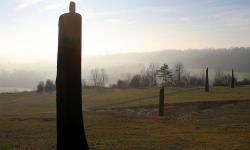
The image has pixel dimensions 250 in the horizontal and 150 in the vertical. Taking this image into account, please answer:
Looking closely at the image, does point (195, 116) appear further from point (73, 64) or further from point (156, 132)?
point (73, 64)

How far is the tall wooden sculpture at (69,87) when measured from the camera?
1389 cm

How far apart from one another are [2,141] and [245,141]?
40.7 feet

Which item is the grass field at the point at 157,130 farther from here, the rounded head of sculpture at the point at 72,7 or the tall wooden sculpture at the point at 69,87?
the rounded head of sculpture at the point at 72,7

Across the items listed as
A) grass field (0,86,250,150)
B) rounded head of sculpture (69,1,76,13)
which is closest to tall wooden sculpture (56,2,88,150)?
rounded head of sculpture (69,1,76,13)

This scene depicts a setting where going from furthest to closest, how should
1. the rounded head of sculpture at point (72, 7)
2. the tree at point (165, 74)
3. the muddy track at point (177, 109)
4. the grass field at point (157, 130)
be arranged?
the tree at point (165, 74) < the muddy track at point (177, 109) < the grass field at point (157, 130) < the rounded head of sculpture at point (72, 7)

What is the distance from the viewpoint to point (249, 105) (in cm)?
3881

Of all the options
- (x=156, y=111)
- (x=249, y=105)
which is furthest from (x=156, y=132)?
(x=249, y=105)

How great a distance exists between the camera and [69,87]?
13867 mm

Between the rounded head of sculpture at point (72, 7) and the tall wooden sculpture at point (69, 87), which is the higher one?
the rounded head of sculpture at point (72, 7)

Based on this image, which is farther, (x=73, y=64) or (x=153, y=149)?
(x=153, y=149)

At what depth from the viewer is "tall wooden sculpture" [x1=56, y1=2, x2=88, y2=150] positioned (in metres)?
13.9

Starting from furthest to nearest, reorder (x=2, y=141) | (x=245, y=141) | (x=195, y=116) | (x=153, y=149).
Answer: (x=195, y=116), (x=2, y=141), (x=245, y=141), (x=153, y=149)

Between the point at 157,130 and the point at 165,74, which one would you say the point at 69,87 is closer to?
the point at 157,130

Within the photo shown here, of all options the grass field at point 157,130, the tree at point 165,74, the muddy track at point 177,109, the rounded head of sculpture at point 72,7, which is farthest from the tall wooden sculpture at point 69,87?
the tree at point 165,74
